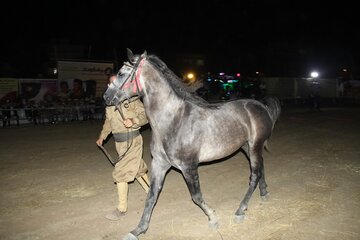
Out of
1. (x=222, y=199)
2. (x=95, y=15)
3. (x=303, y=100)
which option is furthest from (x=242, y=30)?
(x=222, y=199)

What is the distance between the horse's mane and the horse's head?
0.16 metres

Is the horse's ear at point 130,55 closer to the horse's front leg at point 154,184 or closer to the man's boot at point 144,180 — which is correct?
the horse's front leg at point 154,184

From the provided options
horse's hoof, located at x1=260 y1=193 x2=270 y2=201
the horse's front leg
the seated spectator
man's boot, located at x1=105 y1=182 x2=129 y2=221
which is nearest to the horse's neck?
the horse's front leg

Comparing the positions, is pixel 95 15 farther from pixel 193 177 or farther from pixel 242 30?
pixel 193 177

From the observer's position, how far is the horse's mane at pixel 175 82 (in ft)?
12.5

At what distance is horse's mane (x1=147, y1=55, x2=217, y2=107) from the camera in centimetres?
379

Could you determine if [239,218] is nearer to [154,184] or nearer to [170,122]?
[154,184]

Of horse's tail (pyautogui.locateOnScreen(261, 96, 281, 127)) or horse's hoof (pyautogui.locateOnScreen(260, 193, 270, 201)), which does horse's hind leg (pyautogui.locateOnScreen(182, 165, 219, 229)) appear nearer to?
horse's hoof (pyautogui.locateOnScreen(260, 193, 270, 201))

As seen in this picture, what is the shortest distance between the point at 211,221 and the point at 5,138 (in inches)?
403

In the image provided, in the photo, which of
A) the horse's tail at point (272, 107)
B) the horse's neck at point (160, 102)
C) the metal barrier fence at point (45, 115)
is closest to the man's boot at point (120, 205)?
the horse's neck at point (160, 102)

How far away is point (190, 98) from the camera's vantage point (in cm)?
403

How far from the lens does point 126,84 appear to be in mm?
3758

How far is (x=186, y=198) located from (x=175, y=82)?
2.34 metres

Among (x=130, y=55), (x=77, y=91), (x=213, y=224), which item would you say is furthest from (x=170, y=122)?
(x=77, y=91)
